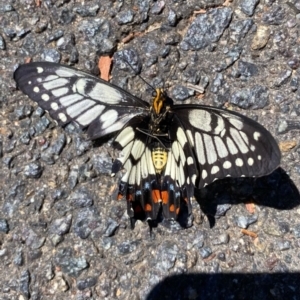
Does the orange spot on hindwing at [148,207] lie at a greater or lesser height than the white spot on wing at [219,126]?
lesser

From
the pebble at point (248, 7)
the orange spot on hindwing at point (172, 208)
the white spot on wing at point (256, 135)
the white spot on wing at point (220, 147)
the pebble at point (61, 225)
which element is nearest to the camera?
the white spot on wing at point (256, 135)

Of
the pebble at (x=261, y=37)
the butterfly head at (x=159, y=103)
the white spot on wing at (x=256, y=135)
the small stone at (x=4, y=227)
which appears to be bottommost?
the small stone at (x=4, y=227)

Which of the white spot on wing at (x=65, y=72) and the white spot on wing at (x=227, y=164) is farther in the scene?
the white spot on wing at (x=65, y=72)

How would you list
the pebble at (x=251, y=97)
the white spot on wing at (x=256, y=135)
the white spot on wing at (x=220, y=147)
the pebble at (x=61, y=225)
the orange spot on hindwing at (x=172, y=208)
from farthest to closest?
the pebble at (x=251, y=97)
the pebble at (x=61, y=225)
the orange spot on hindwing at (x=172, y=208)
the white spot on wing at (x=220, y=147)
the white spot on wing at (x=256, y=135)

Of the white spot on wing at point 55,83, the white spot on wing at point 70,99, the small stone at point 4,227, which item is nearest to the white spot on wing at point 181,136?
the white spot on wing at point 70,99

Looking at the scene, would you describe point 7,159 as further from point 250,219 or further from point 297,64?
point 297,64

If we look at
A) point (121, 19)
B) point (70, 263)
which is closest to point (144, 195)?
point (70, 263)

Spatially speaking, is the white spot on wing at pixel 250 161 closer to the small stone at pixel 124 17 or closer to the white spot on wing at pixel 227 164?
the white spot on wing at pixel 227 164

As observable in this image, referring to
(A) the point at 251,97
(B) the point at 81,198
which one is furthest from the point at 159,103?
(B) the point at 81,198

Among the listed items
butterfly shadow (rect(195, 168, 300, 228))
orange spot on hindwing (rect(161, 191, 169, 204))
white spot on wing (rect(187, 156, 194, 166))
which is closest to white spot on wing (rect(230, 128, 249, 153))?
white spot on wing (rect(187, 156, 194, 166))
